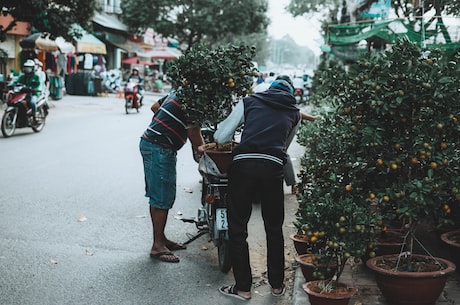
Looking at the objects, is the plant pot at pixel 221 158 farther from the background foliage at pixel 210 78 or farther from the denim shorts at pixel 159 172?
the denim shorts at pixel 159 172

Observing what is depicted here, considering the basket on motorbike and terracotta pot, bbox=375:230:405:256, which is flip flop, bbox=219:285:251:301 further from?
terracotta pot, bbox=375:230:405:256

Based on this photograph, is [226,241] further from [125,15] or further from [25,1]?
[125,15]

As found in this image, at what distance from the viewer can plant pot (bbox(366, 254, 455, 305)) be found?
13.6ft

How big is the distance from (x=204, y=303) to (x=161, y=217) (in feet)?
4.12

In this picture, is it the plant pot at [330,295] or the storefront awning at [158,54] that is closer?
the plant pot at [330,295]

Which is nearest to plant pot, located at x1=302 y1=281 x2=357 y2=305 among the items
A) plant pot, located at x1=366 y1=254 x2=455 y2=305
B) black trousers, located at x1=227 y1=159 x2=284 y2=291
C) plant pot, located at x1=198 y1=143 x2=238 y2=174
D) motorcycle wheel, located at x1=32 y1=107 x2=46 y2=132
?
plant pot, located at x1=366 y1=254 x2=455 y2=305

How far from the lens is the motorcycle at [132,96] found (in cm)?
2161

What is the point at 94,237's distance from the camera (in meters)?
6.41

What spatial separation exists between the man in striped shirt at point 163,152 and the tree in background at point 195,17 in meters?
A: 35.0

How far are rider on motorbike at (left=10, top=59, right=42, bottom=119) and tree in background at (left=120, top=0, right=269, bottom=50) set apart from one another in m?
26.3

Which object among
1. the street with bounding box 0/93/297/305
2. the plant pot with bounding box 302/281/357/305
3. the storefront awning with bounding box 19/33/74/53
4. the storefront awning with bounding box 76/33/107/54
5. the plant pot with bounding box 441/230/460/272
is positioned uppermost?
the storefront awning with bounding box 76/33/107/54

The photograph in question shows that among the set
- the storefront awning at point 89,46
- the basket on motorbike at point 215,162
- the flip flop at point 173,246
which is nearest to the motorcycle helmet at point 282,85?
the basket on motorbike at point 215,162

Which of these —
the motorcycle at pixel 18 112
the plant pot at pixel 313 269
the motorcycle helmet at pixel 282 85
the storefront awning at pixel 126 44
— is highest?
the storefront awning at pixel 126 44

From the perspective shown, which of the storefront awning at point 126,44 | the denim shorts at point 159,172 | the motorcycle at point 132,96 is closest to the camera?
the denim shorts at point 159,172
